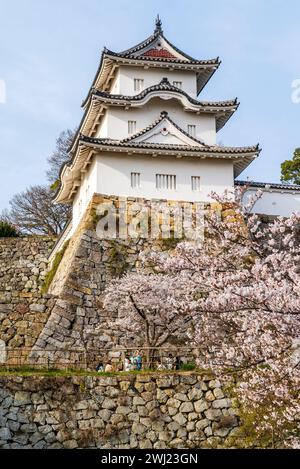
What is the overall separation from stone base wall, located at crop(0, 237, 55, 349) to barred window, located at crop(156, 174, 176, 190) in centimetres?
512

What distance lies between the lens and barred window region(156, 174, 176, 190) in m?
20.7

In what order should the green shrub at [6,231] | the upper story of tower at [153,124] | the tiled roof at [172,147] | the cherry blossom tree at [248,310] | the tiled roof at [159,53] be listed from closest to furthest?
the cherry blossom tree at [248,310] → the tiled roof at [172,147] → the upper story of tower at [153,124] → the tiled roof at [159,53] → the green shrub at [6,231]

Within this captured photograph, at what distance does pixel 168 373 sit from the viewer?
43.8ft

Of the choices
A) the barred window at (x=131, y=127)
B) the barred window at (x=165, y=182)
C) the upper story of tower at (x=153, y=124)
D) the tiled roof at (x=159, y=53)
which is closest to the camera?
the upper story of tower at (x=153, y=124)

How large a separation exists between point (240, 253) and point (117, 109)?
12878 millimetres

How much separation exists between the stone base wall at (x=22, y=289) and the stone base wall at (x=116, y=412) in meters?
4.99

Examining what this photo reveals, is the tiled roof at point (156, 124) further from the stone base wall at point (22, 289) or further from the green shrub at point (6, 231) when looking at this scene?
the green shrub at point (6, 231)

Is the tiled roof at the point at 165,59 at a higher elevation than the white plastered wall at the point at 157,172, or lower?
higher

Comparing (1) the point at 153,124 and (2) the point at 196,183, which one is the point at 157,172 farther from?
(1) the point at 153,124

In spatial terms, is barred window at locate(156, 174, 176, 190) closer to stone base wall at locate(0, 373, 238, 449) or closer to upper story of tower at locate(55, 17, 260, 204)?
upper story of tower at locate(55, 17, 260, 204)

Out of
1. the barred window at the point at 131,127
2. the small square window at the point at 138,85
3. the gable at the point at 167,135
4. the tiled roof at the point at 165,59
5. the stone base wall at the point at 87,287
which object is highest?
the tiled roof at the point at 165,59

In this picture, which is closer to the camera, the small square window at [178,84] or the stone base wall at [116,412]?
the stone base wall at [116,412]

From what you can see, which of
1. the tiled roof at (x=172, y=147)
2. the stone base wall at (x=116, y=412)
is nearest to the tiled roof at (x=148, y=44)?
the tiled roof at (x=172, y=147)

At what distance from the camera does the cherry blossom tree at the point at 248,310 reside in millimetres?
8258
